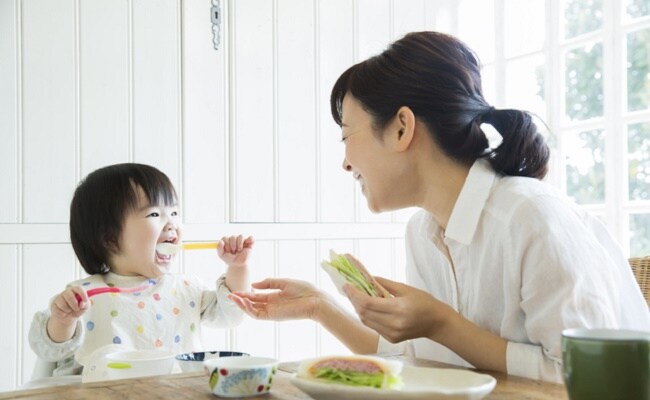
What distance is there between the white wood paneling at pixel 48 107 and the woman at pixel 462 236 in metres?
1.19

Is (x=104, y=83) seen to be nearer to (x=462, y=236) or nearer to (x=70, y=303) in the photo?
(x=70, y=303)

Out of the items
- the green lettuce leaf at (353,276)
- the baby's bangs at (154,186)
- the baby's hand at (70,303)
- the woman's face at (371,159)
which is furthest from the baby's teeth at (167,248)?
the green lettuce leaf at (353,276)

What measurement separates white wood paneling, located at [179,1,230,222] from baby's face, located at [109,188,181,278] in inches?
32.6

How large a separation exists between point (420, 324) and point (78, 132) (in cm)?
171

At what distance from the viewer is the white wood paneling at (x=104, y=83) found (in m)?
2.53

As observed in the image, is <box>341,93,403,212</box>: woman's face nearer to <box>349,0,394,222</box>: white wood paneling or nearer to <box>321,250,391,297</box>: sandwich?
<box>321,250,391,297</box>: sandwich

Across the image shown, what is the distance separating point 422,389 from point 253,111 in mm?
2273

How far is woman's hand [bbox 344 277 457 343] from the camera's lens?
1176 millimetres

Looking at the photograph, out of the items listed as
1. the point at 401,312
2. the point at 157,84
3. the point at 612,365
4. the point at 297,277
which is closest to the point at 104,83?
the point at 157,84

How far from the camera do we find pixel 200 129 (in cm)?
282

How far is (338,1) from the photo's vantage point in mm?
3256

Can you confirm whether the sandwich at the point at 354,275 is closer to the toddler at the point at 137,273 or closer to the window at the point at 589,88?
the toddler at the point at 137,273

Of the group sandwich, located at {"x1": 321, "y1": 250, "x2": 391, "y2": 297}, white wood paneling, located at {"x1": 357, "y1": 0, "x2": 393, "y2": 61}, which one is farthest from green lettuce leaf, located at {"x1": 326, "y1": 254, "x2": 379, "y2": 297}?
white wood paneling, located at {"x1": 357, "y1": 0, "x2": 393, "y2": 61}

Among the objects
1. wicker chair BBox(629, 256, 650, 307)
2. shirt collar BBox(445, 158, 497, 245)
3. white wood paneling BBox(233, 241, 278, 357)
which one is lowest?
white wood paneling BBox(233, 241, 278, 357)
